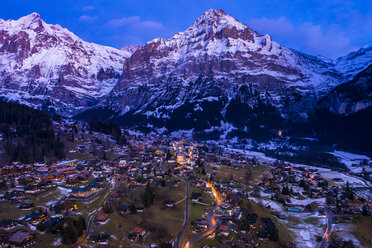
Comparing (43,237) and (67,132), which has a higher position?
(67,132)

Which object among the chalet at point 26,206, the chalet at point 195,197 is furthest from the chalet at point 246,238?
the chalet at point 26,206

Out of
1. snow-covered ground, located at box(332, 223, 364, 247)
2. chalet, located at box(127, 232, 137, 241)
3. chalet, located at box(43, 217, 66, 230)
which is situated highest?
chalet, located at box(43, 217, 66, 230)

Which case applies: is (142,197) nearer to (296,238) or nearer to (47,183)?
(47,183)

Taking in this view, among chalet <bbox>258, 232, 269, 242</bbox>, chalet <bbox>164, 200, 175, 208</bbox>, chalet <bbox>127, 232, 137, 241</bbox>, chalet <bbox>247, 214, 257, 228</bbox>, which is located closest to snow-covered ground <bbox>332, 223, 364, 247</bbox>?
chalet <bbox>258, 232, 269, 242</bbox>

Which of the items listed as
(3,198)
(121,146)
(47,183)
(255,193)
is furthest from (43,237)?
(121,146)

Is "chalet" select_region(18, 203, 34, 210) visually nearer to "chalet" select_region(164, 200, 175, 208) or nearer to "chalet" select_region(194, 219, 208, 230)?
"chalet" select_region(164, 200, 175, 208)

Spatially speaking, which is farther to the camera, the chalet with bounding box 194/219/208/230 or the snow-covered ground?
the snow-covered ground

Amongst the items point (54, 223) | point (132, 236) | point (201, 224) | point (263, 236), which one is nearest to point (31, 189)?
point (54, 223)
